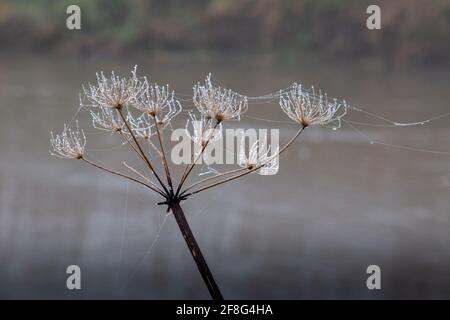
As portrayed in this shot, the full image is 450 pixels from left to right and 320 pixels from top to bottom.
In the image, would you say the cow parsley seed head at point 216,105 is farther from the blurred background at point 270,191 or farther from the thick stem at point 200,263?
the blurred background at point 270,191

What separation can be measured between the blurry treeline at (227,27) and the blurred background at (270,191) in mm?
106

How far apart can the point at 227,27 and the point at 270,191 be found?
Result: 16.1m

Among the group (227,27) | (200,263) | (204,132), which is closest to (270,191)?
(204,132)

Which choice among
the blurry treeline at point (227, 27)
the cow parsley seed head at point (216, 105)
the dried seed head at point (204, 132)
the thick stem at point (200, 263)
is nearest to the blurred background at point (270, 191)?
the blurry treeline at point (227, 27)

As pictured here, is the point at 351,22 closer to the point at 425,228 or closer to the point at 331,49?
the point at 331,49

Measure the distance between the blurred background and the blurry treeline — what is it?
106mm

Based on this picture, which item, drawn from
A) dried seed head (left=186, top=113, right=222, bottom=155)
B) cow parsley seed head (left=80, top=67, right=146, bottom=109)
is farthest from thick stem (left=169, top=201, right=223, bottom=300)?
cow parsley seed head (left=80, top=67, right=146, bottom=109)

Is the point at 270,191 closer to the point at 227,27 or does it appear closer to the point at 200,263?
the point at 200,263

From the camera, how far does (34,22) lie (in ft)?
94.9

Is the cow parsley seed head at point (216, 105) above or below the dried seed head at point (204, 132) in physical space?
above

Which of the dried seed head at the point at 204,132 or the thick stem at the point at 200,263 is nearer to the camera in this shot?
the thick stem at the point at 200,263

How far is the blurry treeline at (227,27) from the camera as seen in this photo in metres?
27.2
